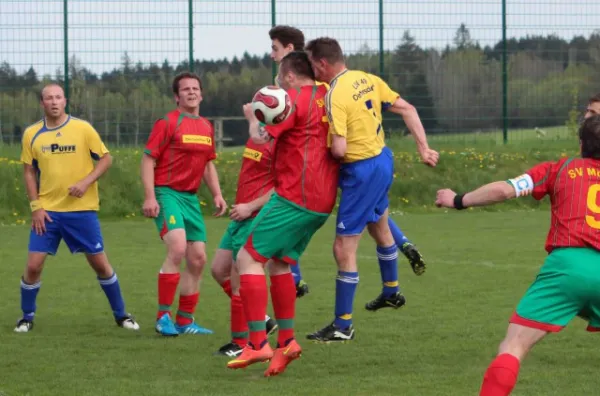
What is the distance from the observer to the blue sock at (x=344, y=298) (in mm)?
8469

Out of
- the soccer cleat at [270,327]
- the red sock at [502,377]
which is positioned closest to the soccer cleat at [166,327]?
the soccer cleat at [270,327]

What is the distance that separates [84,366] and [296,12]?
1500cm

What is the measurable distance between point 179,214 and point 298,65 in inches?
76.1

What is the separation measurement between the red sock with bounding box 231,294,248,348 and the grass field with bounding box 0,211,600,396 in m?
0.22

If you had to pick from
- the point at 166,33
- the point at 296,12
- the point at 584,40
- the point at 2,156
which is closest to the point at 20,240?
the point at 2,156

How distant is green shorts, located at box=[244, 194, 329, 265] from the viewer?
289 inches

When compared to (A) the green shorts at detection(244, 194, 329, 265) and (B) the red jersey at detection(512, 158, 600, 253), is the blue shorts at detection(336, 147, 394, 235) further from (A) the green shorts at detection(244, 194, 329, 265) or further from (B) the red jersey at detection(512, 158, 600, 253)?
(B) the red jersey at detection(512, 158, 600, 253)

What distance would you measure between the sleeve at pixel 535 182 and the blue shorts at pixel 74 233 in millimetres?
4366

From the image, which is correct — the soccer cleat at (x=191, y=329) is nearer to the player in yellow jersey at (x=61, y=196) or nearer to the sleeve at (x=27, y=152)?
the player in yellow jersey at (x=61, y=196)

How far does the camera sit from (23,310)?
9328 millimetres

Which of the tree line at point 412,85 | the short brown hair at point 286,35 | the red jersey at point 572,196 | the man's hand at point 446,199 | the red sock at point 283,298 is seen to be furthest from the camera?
the tree line at point 412,85

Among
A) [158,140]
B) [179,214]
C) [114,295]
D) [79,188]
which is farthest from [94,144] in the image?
[114,295]

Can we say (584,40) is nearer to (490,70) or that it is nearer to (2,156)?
(490,70)

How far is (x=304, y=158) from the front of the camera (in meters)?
7.43
